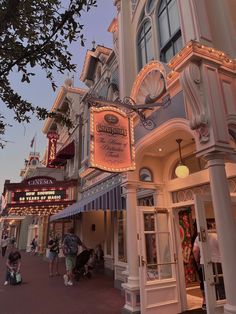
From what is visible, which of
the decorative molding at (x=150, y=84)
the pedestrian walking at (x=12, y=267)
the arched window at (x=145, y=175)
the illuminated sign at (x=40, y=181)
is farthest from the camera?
the illuminated sign at (x=40, y=181)

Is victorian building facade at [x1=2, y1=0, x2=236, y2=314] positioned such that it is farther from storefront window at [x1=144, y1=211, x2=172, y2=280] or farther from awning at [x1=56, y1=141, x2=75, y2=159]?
awning at [x1=56, y1=141, x2=75, y2=159]

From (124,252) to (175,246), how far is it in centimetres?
355

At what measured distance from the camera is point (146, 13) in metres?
8.01

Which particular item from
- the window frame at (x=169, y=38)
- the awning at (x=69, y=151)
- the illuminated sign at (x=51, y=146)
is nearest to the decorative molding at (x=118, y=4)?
the window frame at (x=169, y=38)

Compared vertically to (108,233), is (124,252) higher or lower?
lower

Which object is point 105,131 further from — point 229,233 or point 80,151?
point 80,151

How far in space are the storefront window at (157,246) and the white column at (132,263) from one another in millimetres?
334

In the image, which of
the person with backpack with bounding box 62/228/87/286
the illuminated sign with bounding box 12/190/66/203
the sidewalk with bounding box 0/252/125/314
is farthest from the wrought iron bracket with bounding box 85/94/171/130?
the illuminated sign with bounding box 12/190/66/203

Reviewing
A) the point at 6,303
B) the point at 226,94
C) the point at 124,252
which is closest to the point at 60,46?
the point at 226,94

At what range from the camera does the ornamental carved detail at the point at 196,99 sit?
4.49 meters

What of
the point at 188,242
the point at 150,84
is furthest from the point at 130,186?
the point at 188,242

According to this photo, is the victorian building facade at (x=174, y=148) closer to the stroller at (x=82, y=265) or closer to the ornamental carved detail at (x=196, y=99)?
the ornamental carved detail at (x=196, y=99)

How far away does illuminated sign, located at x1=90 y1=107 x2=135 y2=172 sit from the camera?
18.5ft

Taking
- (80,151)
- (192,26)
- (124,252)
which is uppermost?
(80,151)
